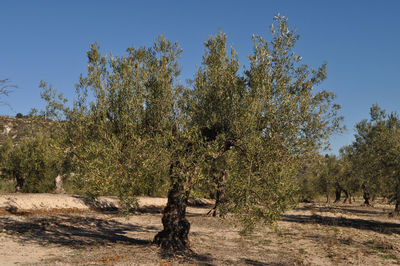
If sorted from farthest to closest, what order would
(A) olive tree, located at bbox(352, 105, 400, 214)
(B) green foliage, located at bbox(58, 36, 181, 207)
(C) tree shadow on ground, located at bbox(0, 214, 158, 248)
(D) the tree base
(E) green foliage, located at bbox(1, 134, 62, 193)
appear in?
(E) green foliage, located at bbox(1, 134, 62, 193), (A) olive tree, located at bbox(352, 105, 400, 214), (C) tree shadow on ground, located at bbox(0, 214, 158, 248), (D) the tree base, (B) green foliage, located at bbox(58, 36, 181, 207)

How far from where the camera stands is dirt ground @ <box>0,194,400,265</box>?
1788cm

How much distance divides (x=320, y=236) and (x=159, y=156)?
19.9 m

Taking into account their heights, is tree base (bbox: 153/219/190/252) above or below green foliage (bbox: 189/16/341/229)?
below

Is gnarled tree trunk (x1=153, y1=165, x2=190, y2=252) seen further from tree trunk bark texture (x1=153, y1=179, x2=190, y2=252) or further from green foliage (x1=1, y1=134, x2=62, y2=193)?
green foliage (x1=1, y1=134, x2=62, y2=193)

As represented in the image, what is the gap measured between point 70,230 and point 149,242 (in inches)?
324

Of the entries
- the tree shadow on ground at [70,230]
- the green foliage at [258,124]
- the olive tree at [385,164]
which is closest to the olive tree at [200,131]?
the green foliage at [258,124]

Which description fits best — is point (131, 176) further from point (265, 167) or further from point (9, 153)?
point (9, 153)

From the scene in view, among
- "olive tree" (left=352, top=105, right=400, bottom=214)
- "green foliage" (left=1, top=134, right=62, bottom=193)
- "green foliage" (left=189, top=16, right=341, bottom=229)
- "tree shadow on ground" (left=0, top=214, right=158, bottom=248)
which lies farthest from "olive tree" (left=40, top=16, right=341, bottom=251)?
"green foliage" (left=1, top=134, right=62, bottom=193)

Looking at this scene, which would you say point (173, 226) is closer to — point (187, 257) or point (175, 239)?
point (175, 239)

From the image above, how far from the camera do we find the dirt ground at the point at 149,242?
58.6 feet

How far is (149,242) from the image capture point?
73.4 ft

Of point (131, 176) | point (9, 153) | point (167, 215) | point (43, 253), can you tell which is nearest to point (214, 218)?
point (167, 215)

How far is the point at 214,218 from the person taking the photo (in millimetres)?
39406

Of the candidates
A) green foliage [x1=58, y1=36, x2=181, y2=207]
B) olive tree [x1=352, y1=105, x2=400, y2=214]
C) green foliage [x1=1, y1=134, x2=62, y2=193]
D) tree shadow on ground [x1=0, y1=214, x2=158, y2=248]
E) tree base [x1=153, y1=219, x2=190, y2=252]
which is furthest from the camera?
green foliage [x1=1, y1=134, x2=62, y2=193]
